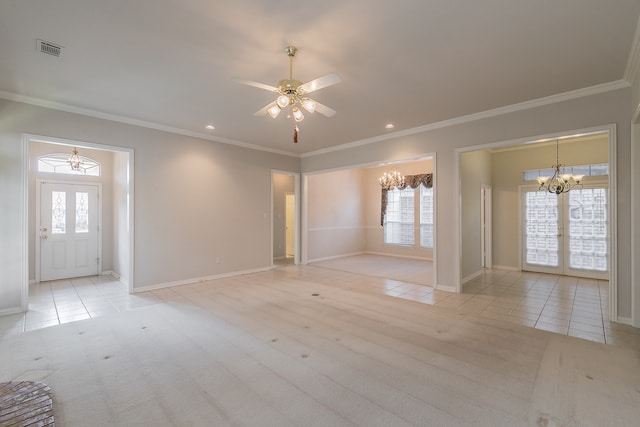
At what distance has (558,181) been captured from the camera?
6.26 metres

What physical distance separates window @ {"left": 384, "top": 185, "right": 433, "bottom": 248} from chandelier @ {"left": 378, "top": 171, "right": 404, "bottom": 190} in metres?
0.38

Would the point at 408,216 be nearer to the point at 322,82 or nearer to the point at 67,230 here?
the point at 322,82

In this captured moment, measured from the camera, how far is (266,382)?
2.34 meters

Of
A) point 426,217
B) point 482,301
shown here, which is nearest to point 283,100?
point 482,301

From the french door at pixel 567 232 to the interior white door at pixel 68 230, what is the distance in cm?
998

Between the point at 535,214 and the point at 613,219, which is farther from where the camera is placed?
the point at 535,214

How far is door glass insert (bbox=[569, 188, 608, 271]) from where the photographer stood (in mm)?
5977

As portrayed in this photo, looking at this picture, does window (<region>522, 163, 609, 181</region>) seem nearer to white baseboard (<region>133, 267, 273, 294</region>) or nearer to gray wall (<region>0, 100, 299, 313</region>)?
gray wall (<region>0, 100, 299, 313</region>)

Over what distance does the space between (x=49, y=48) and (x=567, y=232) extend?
9140mm

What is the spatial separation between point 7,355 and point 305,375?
2.91 meters

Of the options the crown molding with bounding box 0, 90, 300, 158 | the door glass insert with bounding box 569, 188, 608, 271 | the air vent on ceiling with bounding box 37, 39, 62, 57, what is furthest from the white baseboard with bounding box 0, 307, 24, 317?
the door glass insert with bounding box 569, 188, 608, 271

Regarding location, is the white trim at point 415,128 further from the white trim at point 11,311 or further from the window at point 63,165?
the white trim at point 11,311

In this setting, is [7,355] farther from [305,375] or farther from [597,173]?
[597,173]

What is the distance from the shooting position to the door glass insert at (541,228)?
6.57 meters
